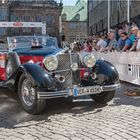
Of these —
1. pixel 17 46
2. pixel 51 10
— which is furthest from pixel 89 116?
pixel 51 10

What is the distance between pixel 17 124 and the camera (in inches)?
252

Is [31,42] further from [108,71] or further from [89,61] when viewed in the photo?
[108,71]

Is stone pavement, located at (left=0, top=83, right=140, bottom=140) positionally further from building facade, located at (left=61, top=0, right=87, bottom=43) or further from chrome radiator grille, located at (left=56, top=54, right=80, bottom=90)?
building facade, located at (left=61, top=0, right=87, bottom=43)

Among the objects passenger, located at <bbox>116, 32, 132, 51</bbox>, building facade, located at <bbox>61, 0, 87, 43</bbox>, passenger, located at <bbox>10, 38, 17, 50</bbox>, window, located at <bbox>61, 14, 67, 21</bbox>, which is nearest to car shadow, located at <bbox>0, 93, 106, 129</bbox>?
passenger, located at <bbox>10, 38, 17, 50</bbox>

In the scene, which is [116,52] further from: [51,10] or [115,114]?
[51,10]

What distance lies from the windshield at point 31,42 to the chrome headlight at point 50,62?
220 cm

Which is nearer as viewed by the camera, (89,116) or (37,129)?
(37,129)

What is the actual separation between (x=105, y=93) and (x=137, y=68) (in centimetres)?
317

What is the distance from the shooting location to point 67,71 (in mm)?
7648

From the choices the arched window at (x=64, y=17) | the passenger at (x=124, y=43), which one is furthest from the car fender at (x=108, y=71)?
the arched window at (x=64, y=17)

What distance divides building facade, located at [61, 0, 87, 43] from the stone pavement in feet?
301

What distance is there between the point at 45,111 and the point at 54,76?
73 centimetres

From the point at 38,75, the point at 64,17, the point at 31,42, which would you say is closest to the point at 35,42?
the point at 31,42

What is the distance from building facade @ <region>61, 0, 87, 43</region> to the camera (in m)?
99.7
